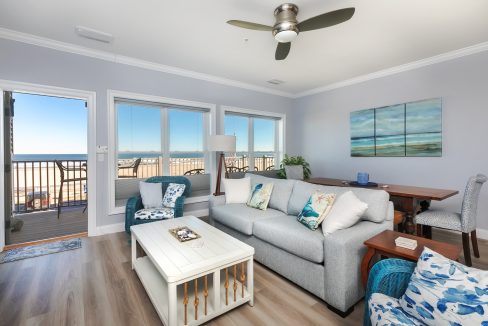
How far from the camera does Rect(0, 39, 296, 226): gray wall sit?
9.50 ft

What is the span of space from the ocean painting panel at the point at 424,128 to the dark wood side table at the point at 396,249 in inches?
104

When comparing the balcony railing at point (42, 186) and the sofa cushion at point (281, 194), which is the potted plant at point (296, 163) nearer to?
the sofa cushion at point (281, 194)

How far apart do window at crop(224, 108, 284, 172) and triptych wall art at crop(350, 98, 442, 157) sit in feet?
5.91

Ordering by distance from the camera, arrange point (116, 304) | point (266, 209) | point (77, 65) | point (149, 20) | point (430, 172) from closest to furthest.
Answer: point (116, 304) < point (149, 20) < point (266, 209) < point (77, 65) < point (430, 172)

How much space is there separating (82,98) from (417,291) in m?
4.17

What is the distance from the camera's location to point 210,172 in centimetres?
454

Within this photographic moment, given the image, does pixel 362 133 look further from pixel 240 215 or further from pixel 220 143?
pixel 240 215

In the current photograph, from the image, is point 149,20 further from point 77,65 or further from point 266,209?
point 266,209

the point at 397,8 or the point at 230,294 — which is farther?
the point at 397,8

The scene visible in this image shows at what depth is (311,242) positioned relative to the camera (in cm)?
188

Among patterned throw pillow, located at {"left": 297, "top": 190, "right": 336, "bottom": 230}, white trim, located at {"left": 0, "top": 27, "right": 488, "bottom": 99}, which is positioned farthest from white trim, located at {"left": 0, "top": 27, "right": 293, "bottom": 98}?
patterned throw pillow, located at {"left": 297, "top": 190, "right": 336, "bottom": 230}

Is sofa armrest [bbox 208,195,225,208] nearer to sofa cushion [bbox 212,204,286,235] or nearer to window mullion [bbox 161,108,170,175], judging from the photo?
sofa cushion [bbox 212,204,286,235]

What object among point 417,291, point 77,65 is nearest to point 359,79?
point 417,291

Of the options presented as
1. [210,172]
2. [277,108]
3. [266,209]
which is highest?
[277,108]
